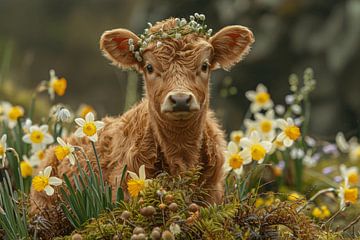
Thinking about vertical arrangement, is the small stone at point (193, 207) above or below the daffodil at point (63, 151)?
below

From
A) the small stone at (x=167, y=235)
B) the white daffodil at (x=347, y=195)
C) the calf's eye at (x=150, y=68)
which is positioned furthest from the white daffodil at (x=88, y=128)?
the white daffodil at (x=347, y=195)

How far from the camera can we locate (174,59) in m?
4.92

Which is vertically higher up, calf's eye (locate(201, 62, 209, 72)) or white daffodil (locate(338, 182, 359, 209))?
calf's eye (locate(201, 62, 209, 72))

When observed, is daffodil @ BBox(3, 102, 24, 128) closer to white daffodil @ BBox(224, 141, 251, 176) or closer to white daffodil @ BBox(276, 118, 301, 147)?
white daffodil @ BBox(224, 141, 251, 176)

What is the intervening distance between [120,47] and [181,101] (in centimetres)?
87

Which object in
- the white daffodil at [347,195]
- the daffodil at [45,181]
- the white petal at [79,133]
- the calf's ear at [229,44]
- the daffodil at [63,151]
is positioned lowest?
the white daffodil at [347,195]

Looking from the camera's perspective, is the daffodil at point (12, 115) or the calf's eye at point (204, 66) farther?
the daffodil at point (12, 115)

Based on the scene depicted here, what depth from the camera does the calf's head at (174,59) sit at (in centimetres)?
473

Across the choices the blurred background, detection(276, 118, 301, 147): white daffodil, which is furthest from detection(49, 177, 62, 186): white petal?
the blurred background

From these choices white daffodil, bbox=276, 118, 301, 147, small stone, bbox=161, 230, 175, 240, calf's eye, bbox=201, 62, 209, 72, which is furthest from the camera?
white daffodil, bbox=276, 118, 301, 147

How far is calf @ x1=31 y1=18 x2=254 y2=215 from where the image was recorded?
192 inches

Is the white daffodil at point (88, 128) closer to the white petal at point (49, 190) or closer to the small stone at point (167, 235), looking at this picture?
the white petal at point (49, 190)

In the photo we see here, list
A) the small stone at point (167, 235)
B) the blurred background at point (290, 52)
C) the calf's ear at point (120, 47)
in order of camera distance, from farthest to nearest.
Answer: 1. the blurred background at point (290, 52)
2. the calf's ear at point (120, 47)
3. the small stone at point (167, 235)

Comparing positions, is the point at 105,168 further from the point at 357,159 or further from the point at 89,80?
the point at 89,80
